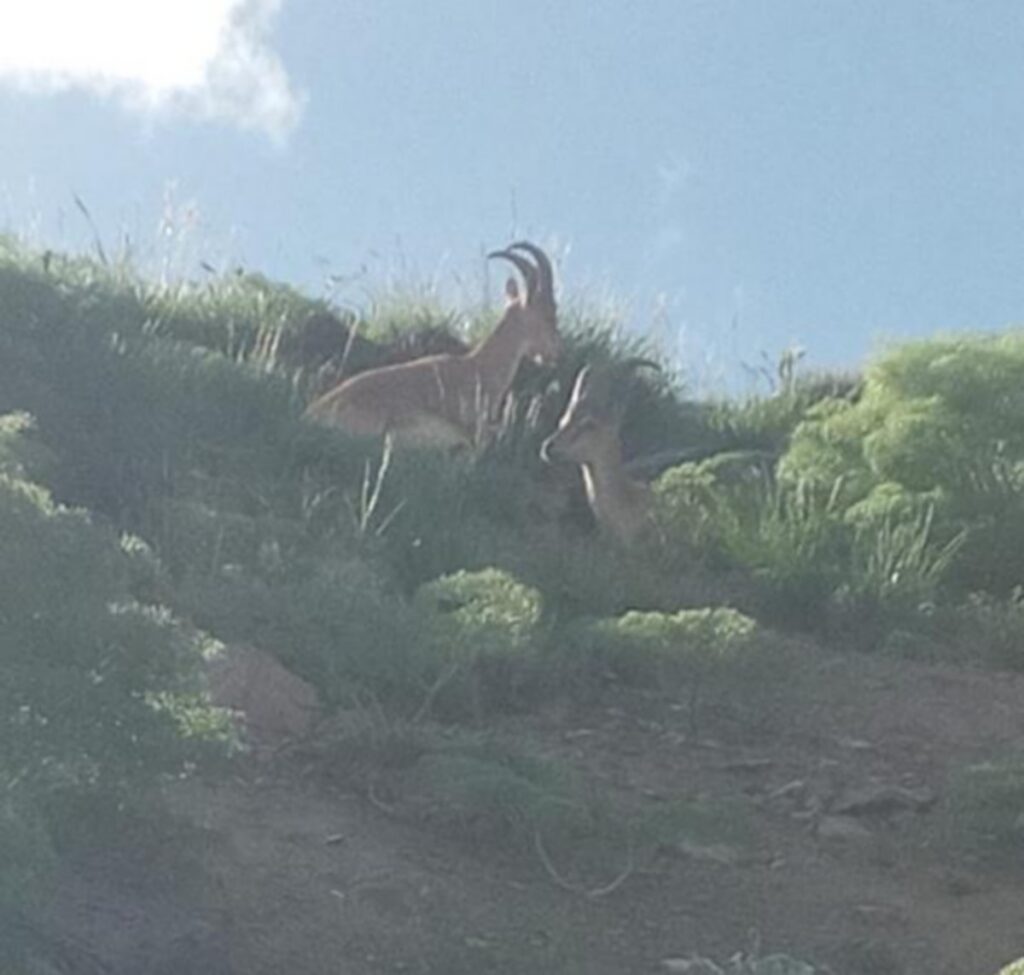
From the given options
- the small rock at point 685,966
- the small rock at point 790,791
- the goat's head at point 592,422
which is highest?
the goat's head at point 592,422

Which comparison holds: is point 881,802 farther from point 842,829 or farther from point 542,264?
point 542,264

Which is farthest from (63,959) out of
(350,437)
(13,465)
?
(350,437)

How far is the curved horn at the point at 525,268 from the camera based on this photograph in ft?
56.3

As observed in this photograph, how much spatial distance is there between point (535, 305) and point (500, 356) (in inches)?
28.1

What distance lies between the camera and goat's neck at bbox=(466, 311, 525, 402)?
15945 mm

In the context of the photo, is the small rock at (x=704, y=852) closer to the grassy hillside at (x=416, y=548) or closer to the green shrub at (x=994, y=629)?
the grassy hillside at (x=416, y=548)

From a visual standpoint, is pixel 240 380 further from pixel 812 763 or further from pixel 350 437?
pixel 812 763

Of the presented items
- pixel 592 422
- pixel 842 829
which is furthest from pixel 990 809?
pixel 592 422

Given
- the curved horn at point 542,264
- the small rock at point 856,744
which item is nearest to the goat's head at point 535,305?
the curved horn at point 542,264

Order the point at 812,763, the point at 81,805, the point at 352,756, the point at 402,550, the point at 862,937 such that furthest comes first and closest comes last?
the point at 402,550, the point at 812,763, the point at 352,756, the point at 862,937, the point at 81,805

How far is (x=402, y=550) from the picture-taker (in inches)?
467

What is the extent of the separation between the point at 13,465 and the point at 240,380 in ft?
22.7

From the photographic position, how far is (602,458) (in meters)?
13.8

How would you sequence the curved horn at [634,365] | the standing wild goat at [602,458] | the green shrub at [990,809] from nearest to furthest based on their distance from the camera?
the green shrub at [990,809] < the standing wild goat at [602,458] < the curved horn at [634,365]
